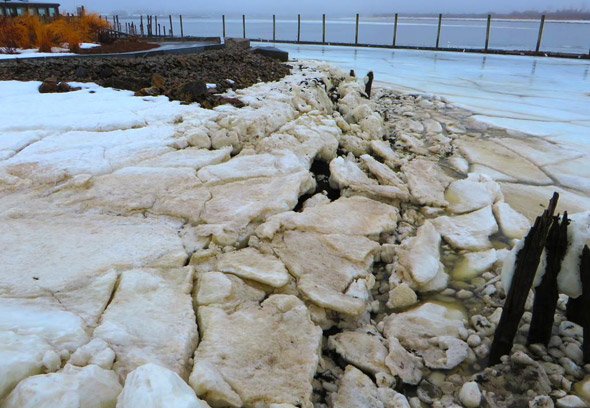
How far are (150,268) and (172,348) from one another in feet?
1.73

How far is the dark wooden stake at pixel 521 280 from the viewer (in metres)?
1.55

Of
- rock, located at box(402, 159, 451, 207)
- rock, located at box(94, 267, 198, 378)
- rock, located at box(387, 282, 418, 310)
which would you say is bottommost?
rock, located at box(387, 282, 418, 310)

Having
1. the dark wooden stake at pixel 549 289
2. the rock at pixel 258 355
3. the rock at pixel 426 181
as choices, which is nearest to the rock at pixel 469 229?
the rock at pixel 426 181

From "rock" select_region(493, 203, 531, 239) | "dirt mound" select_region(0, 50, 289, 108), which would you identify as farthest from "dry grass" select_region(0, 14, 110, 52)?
"rock" select_region(493, 203, 531, 239)

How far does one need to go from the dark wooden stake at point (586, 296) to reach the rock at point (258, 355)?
3.37ft

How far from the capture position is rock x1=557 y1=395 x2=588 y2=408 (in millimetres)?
1550

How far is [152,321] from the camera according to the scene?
1.61 meters

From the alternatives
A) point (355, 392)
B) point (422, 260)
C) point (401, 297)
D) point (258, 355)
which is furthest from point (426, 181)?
point (258, 355)

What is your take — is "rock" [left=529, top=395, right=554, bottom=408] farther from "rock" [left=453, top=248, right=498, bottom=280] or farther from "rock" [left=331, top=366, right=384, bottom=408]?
"rock" [left=453, top=248, right=498, bottom=280]

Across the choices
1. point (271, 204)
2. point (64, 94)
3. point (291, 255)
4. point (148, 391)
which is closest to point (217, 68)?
point (64, 94)

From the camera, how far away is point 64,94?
4375 mm

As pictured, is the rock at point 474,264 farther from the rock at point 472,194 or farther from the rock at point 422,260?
the rock at point 472,194

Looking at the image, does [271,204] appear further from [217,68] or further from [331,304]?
[217,68]

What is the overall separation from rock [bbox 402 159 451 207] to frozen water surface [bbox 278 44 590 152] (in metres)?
1.88
